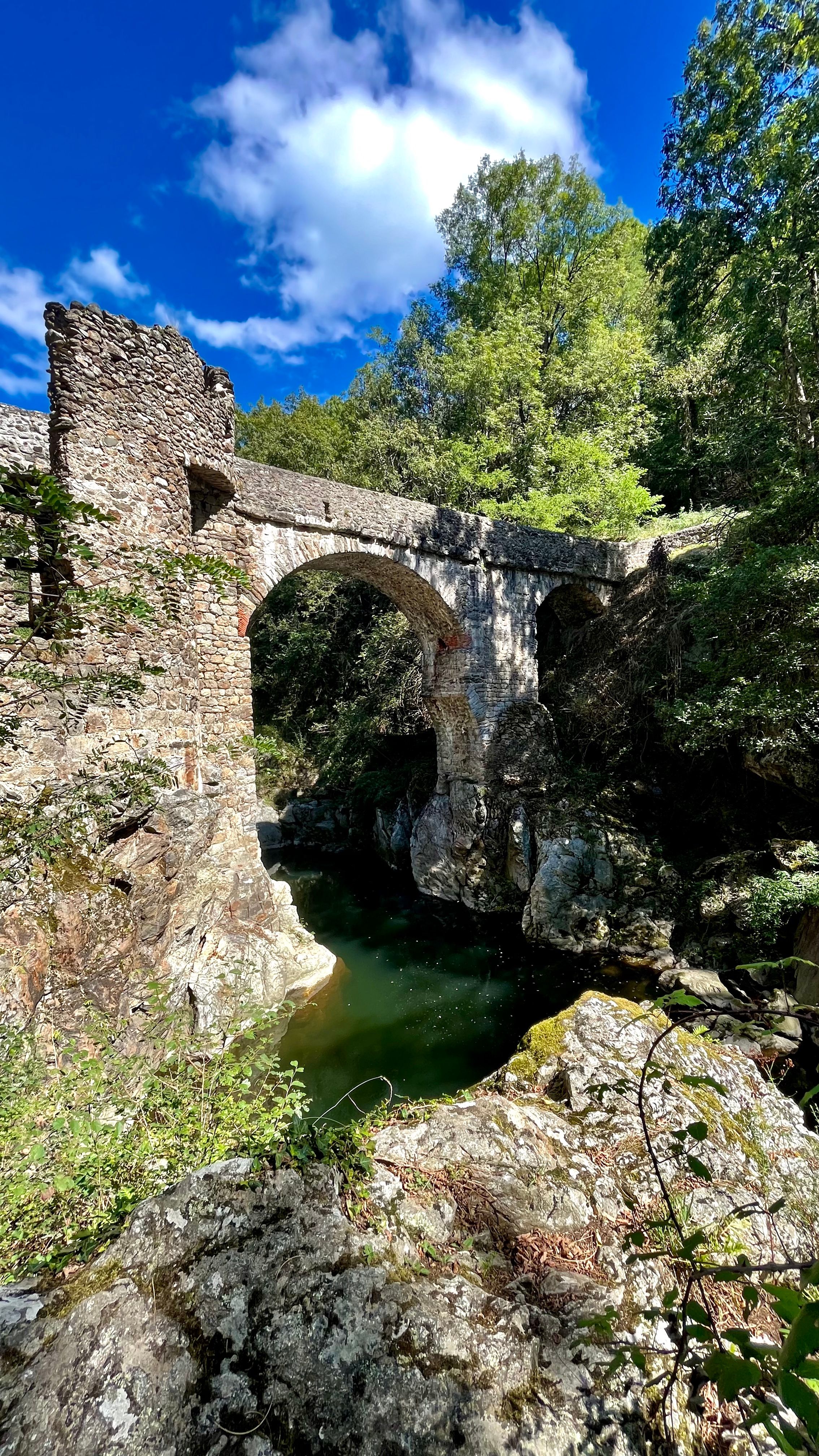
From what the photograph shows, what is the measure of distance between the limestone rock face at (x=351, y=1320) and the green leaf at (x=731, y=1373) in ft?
1.65

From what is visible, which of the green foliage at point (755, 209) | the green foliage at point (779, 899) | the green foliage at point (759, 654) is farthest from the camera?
the green foliage at point (755, 209)

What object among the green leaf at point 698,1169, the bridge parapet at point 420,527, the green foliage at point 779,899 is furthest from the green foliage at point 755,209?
the green leaf at point 698,1169

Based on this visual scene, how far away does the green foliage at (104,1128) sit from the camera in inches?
69.9

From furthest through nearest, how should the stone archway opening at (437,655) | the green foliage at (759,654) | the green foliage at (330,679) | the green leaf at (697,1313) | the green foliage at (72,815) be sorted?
the green foliage at (330,679)
the stone archway opening at (437,655)
the green foliage at (759,654)
the green foliage at (72,815)
the green leaf at (697,1313)

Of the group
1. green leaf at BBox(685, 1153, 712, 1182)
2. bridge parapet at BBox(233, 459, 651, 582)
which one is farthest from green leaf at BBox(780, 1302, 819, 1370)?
bridge parapet at BBox(233, 459, 651, 582)

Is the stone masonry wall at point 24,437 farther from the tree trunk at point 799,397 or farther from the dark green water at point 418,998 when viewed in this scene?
the tree trunk at point 799,397

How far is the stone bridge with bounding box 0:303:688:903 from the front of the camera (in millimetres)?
4090

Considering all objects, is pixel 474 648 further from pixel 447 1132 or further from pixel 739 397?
pixel 447 1132

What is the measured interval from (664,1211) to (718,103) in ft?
34.6

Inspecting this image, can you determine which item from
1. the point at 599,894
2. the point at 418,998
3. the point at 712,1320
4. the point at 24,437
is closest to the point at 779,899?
the point at 599,894

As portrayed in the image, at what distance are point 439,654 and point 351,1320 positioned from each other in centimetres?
813

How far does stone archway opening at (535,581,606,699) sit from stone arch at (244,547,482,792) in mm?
1831

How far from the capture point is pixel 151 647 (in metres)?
4.31

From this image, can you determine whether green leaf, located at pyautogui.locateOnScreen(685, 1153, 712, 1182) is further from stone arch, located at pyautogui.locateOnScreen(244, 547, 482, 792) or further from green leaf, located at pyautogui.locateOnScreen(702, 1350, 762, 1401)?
stone arch, located at pyautogui.locateOnScreen(244, 547, 482, 792)
